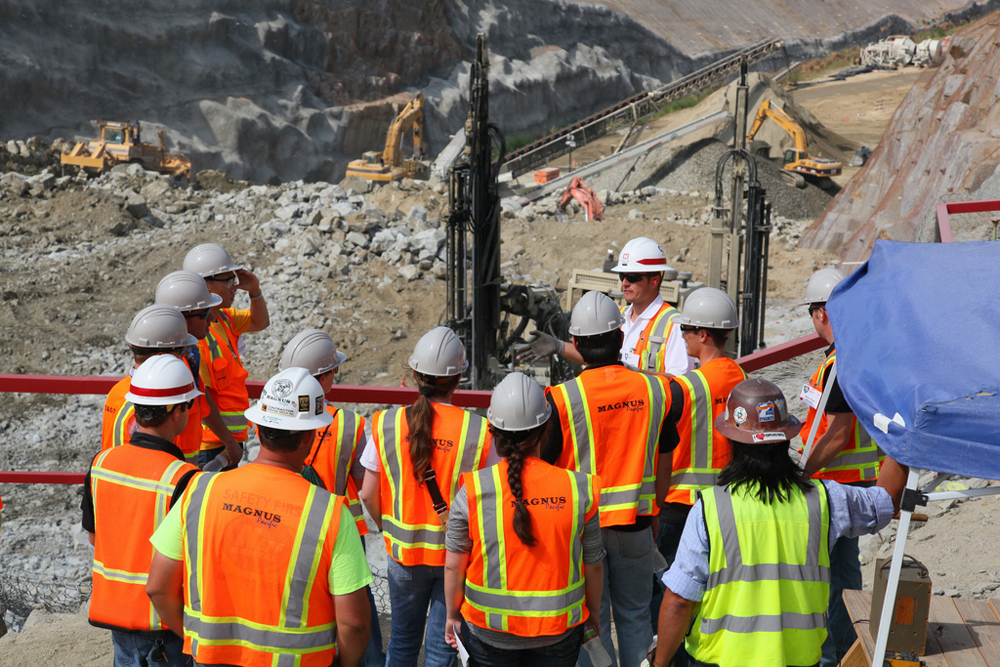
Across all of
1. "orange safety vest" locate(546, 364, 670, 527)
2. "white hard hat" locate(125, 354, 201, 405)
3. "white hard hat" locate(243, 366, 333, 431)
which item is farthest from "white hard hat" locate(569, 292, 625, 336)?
"white hard hat" locate(125, 354, 201, 405)

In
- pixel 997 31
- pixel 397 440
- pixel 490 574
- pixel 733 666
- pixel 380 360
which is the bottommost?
pixel 380 360

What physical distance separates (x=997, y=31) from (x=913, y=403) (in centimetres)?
1697

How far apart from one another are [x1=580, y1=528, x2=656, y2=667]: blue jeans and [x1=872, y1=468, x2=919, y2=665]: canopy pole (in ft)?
3.07

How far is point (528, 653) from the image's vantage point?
2.79 meters

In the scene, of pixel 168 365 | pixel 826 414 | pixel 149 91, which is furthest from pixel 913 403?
pixel 149 91

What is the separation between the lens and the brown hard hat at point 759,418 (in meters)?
2.49

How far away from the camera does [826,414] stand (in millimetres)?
3484

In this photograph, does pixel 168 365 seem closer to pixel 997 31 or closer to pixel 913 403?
pixel 913 403

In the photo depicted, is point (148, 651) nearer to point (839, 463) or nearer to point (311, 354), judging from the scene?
point (311, 354)

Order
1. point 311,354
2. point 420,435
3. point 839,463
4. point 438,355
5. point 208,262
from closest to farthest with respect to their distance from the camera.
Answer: point 420,435 < point 438,355 < point 311,354 < point 839,463 < point 208,262

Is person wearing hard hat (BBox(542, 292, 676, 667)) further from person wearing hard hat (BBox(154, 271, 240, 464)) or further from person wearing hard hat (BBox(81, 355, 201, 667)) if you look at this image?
person wearing hard hat (BBox(154, 271, 240, 464))

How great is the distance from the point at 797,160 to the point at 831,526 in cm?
2574

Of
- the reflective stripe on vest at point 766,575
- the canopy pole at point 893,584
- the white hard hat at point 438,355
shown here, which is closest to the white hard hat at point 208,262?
the white hard hat at point 438,355

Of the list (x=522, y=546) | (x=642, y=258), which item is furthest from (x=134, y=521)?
(x=642, y=258)
